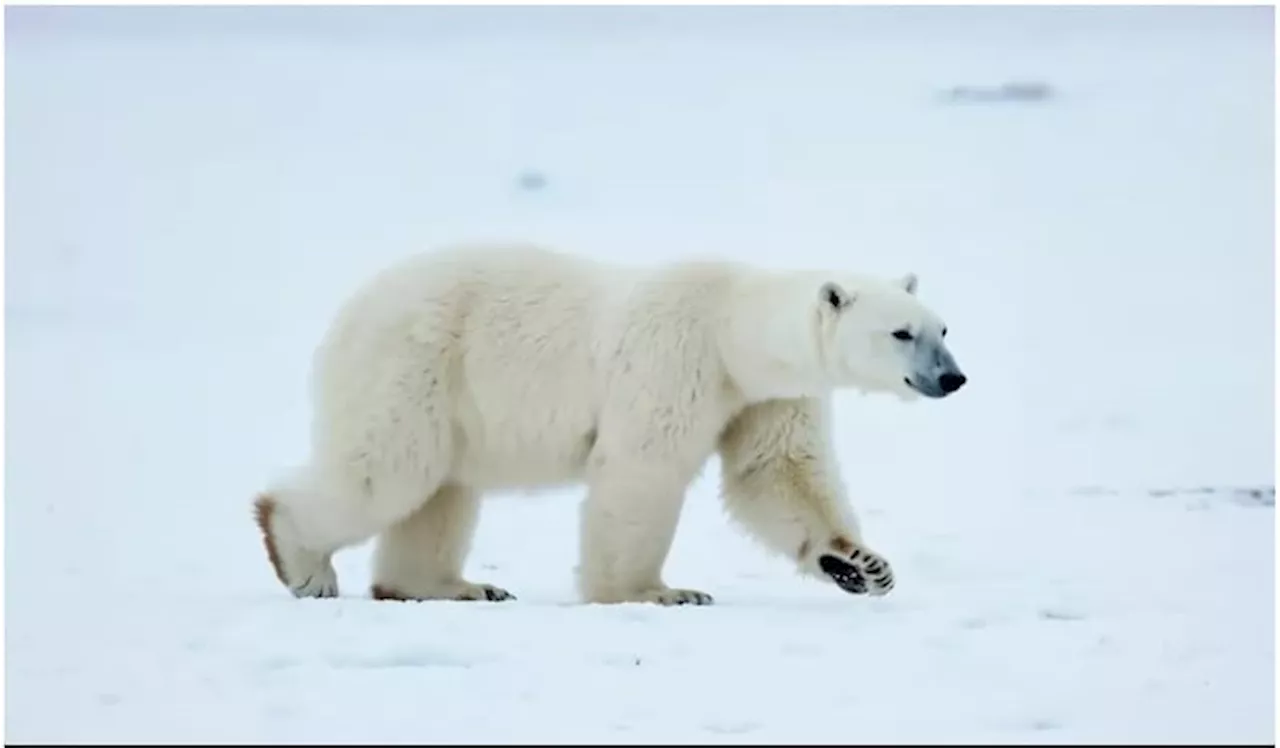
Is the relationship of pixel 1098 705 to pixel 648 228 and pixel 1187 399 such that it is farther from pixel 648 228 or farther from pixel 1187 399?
pixel 648 228

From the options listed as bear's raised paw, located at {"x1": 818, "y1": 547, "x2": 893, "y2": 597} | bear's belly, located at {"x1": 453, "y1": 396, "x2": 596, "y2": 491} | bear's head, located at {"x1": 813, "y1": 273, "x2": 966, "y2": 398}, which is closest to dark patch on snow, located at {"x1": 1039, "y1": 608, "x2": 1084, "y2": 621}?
bear's raised paw, located at {"x1": 818, "y1": 547, "x2": 893, "y2": 597}

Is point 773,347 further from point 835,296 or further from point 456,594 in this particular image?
point 456,594

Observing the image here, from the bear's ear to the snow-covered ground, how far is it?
875 millimetres

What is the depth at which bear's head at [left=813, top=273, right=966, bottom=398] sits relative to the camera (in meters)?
5.71

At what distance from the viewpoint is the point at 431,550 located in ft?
21.1

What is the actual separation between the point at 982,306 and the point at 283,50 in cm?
752

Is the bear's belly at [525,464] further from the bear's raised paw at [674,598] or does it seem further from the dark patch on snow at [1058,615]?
the dark patch on snow at [1058,615]

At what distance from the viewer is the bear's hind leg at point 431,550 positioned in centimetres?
643

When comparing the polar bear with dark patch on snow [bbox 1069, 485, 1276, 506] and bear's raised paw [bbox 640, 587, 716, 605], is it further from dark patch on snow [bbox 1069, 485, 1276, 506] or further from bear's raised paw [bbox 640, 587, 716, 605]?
dark patch on snow [bbox 1069, 485, 1276, 506]

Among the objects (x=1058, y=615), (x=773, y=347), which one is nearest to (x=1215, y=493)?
(x=1058, y=615)

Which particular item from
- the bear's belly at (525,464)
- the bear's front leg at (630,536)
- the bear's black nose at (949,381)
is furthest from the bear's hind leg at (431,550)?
the bear's black nose at (949,381)

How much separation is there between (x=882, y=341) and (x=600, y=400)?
0.88 m

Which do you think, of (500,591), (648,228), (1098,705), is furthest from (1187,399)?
(1098,705)

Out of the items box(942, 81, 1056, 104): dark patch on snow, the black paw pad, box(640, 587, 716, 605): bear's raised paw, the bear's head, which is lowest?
box(640, 587, 716, 605): bear's raised paw
